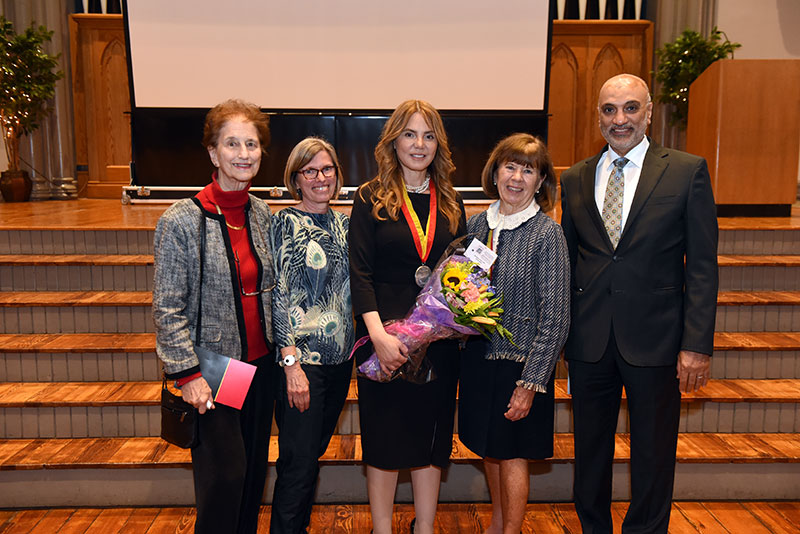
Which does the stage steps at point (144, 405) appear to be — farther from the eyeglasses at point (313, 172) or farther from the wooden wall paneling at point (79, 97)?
the wooden wall paneling at point (79, 97)

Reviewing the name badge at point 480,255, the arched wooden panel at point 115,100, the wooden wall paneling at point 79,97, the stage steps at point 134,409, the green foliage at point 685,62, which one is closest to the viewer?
the name badge at point 480,255

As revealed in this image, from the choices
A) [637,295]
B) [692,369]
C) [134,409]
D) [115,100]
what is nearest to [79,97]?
[115,100]

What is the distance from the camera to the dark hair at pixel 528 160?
75.1 inches

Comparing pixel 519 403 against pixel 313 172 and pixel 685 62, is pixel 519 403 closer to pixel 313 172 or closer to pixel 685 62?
pixel 313 172

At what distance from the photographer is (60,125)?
7066mm

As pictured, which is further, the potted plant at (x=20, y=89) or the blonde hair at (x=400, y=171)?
the potted plant at (x=20, y=89)

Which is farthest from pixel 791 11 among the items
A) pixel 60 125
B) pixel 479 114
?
pixel 60 125

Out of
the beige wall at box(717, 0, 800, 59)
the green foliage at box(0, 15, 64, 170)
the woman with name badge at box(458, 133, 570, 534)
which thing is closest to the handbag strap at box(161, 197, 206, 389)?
the woman with name badge at box(458, 133, 570, 534)

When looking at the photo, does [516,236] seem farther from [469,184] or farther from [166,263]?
[469,184]

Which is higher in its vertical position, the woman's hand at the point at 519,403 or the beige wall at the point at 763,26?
the beige wall at the point at 763,26

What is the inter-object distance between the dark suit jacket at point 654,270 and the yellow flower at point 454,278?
0.54 m

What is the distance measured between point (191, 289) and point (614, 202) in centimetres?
137

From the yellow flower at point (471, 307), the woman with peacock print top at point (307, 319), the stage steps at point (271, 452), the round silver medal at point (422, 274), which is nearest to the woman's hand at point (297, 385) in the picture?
the woman with peacock print top at point (307, 319)

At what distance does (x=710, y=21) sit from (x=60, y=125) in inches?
302
